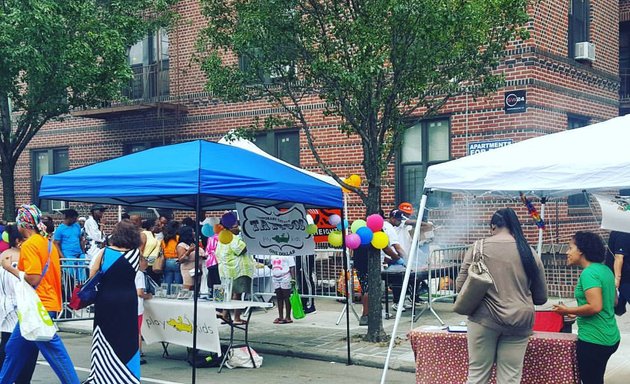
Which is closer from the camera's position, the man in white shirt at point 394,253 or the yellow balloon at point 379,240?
the yellow balloon at point 379,240

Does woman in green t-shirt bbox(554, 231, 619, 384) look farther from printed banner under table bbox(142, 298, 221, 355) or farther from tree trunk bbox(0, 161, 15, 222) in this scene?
tree trunk bbox(0, 161, 15, 222)

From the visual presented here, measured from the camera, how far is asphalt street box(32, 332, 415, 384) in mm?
9047

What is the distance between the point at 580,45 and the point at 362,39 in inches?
331

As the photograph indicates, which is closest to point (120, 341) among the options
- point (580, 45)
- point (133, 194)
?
point (133, 194)

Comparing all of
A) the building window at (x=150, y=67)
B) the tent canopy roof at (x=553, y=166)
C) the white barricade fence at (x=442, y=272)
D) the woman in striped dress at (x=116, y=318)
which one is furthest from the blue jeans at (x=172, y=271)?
the tent canopy roof at (x=553, y=166)

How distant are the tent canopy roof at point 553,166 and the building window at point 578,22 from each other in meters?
9.57

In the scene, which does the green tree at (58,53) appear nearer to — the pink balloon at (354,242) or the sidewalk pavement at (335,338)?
the sidewalk pavement at (335,338)

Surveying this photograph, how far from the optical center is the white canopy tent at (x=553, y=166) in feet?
22.9

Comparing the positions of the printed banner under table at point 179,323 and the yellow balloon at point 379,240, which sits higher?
the yellow balloon at point 379,240

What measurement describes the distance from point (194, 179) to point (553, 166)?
3731 millimetres

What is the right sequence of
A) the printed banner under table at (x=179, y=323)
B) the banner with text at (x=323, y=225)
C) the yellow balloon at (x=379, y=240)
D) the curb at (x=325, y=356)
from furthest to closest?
1. the banner with text at (x=323, y=225)
2. the yellow balloon at (x=379, y=240)
3. the curb at (x=325, y=356)
4. the printed banner under table at (x=179, y=323)

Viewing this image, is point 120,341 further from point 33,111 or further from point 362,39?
point 33,111

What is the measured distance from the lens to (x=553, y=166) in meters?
7.21

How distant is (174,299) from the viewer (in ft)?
33.2
